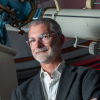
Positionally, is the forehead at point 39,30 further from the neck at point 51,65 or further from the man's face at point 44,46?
the neck at point 51,65

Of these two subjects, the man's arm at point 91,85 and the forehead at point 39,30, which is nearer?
the man's arm at point 91,85

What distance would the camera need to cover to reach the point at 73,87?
2.29ft

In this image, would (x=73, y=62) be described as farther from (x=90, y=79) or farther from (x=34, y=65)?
(x=90, y=79)

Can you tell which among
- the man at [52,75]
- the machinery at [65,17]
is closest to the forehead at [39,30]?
the man at [52,75]

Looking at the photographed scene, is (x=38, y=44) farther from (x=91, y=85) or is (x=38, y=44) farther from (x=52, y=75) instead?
(x=91, y=85)

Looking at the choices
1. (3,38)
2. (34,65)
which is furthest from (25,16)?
(34,65)

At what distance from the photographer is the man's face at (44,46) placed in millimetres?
744

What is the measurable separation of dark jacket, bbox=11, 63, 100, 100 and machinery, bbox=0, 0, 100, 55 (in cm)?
41

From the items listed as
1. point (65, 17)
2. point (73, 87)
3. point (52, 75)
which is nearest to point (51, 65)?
point (52, 75)

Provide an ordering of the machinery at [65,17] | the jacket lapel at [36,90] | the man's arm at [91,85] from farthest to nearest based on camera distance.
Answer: the machinery at [65,17] → the jacket lapel at [36,90] → the man's arm at [91,85]

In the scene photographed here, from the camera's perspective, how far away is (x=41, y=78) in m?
0.81

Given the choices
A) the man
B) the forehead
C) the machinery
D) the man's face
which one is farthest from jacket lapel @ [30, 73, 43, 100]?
the machinery

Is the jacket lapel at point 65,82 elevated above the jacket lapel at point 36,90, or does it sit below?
above

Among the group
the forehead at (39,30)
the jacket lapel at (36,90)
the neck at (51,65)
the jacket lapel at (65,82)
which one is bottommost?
the jacket lapel at (36,90)
